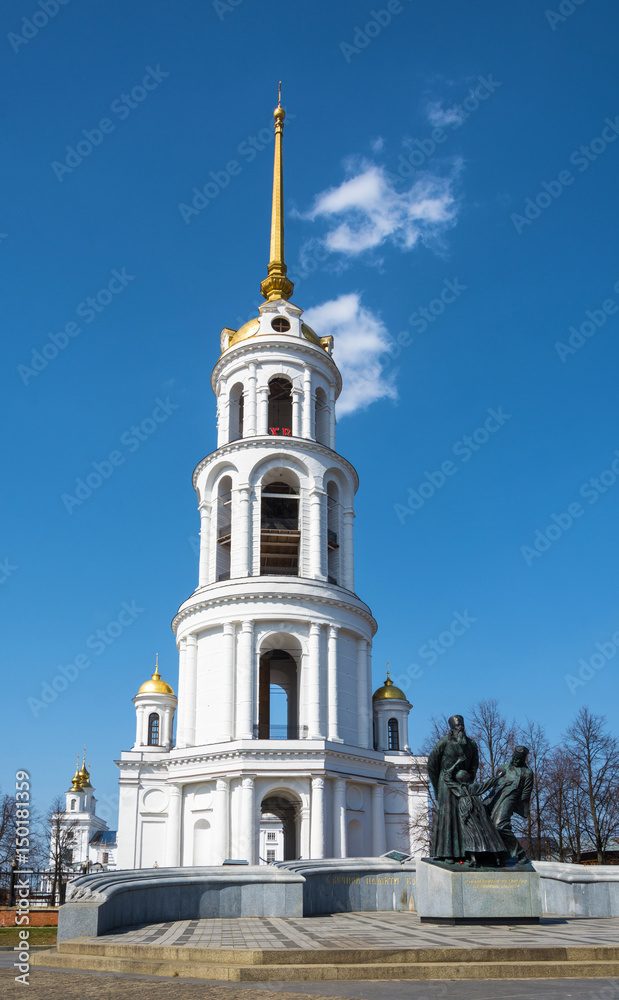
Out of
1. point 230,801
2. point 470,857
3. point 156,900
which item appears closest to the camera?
point 470,857

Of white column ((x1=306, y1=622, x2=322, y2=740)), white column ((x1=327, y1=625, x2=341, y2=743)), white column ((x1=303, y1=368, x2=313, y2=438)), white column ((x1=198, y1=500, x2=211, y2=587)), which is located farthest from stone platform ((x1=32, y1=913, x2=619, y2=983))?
white column ((x1=303, y1=368, x2=313, y2=438))

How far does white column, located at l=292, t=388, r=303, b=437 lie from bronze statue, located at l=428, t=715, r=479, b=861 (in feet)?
103

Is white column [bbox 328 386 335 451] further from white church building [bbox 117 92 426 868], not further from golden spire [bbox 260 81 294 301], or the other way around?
golden spire [bbox 260 81 294 301]

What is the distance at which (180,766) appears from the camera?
4144cm

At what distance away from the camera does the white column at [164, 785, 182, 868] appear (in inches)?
1622

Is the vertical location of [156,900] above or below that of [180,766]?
below

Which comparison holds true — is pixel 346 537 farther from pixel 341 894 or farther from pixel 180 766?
pixel 341 894

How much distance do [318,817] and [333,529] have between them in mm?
15042

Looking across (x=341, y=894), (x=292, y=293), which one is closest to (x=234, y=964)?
(x=341, y=894)

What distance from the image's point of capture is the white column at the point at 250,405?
47.1 metres

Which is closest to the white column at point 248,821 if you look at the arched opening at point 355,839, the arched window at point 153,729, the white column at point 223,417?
the arched opening at point 355,839

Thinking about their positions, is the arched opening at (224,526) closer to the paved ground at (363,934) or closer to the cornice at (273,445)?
the cornice at (273,445)

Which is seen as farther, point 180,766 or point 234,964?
point 180,766

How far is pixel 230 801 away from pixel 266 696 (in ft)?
31.8
